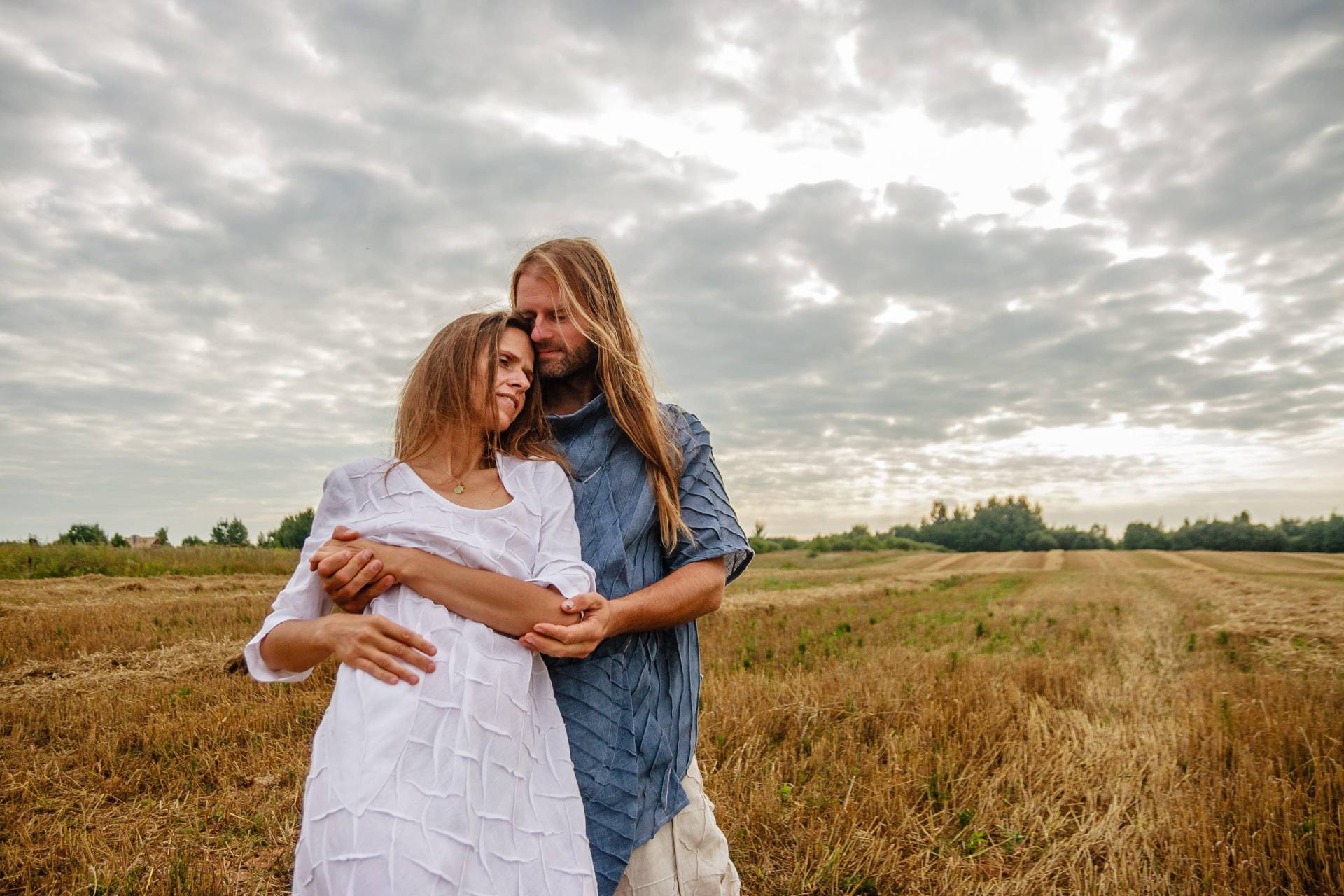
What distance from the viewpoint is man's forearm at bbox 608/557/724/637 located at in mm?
2115

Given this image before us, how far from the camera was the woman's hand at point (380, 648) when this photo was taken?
1.77 m

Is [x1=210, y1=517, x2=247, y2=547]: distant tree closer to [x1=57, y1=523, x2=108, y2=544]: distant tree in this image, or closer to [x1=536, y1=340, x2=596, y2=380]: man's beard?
[x1=57, y1=523, x2=108, y2=544]: distant tree

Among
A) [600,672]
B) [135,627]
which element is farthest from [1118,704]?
[135,627]

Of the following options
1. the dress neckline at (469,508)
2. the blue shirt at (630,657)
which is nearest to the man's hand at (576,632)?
the blue shirt at (630,657)

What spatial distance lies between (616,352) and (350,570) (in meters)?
1.08

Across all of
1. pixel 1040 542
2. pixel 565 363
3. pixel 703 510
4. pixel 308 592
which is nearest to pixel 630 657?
pixel 703 510

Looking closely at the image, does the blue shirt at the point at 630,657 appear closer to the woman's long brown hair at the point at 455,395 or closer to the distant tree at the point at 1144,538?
the woman's long brown hair at the point at 455,395

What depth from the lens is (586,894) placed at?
183cm

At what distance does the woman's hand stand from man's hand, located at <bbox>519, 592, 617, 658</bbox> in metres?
0.26

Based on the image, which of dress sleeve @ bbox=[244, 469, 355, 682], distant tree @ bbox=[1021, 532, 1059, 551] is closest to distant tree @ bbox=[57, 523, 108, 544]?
dress sleeve @ bbox=[244, 469, 355, 682]

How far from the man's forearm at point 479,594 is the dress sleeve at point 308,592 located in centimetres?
24

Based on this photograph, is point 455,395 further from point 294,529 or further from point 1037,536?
point 1037,536

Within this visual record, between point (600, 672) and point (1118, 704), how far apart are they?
21.2 ft

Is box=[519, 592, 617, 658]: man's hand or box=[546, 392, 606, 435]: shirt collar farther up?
box=[546, 392, 606, 435]: shirt collar
